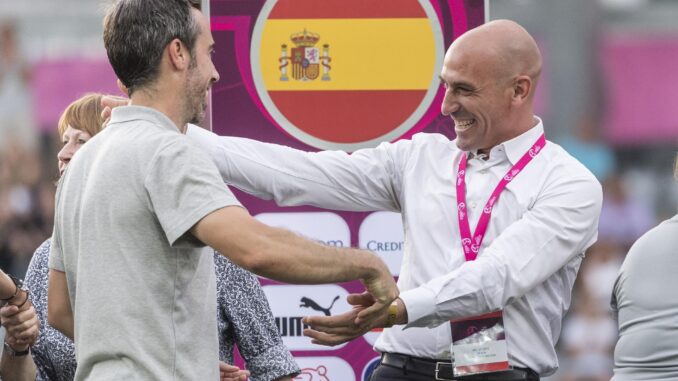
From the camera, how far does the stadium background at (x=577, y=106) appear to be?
894 cm

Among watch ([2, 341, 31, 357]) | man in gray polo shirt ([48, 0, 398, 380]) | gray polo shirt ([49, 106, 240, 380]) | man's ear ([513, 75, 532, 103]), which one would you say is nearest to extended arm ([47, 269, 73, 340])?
man in gray polo shirt ([48, 0, 398, 380])

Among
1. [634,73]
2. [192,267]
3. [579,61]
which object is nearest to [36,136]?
[579,61]

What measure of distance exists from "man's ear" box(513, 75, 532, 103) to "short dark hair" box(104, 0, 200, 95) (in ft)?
4.10

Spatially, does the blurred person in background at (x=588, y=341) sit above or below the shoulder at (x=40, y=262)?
below

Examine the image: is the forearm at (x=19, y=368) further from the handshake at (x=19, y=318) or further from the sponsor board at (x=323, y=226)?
the sponsor board at (x=323, y=226)

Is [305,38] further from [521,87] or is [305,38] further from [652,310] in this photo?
[652,310]

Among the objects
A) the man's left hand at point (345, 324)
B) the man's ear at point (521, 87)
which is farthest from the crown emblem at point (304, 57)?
the man's left hand at point (345, 324)

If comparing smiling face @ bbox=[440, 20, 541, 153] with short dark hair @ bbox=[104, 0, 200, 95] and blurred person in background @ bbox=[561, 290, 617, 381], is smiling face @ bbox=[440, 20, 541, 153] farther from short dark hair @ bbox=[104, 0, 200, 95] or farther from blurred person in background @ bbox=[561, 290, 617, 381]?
blurred person in background @ bbox=[561, 290, 617, 381]

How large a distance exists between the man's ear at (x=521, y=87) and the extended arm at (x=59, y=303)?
4.87 feet

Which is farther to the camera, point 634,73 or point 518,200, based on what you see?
point 634,73

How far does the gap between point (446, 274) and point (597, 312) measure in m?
5.54

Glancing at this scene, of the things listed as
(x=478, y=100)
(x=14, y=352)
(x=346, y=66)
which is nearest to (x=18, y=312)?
(x=14, y=352)

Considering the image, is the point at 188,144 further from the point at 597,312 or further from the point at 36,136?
the point at 36,136

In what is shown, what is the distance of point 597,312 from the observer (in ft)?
29.0
